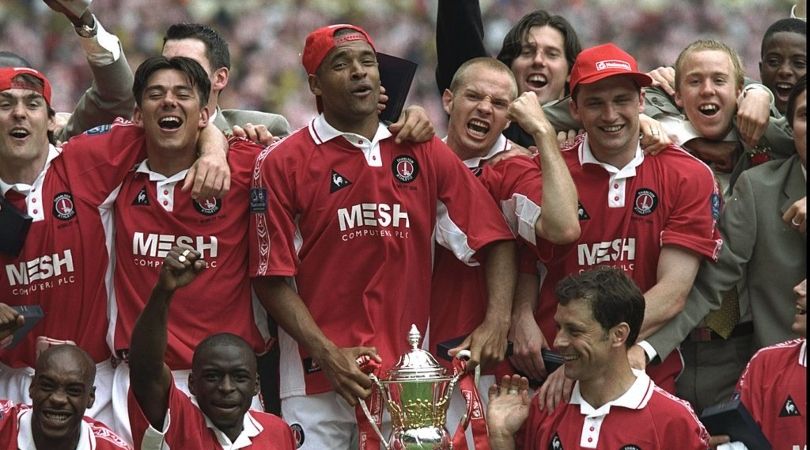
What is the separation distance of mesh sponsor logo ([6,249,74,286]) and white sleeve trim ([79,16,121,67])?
91 cm

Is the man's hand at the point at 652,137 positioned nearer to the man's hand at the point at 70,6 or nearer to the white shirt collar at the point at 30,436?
the man's hand at the point at 70,6

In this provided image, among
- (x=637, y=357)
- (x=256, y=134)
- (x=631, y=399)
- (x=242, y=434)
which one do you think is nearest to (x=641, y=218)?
(x=637, y=357)

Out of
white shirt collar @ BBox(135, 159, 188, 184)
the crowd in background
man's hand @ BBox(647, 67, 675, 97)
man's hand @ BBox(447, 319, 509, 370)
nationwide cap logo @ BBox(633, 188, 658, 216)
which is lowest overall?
man's hand @ BBox(447, 319, 509, 370)

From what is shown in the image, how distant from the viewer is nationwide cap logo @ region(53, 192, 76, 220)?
6.55m

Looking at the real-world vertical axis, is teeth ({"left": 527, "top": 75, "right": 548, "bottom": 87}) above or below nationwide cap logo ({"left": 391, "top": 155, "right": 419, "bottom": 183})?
above

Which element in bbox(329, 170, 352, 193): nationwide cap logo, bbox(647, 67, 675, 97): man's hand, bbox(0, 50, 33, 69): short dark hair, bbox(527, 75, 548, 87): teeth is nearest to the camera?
bbox(329, 170, 352, 193): nationwide cap logo

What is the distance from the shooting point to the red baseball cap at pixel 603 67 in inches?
261

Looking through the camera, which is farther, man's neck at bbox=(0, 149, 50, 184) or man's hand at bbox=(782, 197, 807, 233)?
man's neck at bbox=(0, 149, 50, 184)

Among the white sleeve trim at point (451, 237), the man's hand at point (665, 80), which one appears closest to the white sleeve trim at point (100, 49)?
the white sleeve trim at point (451, 237)

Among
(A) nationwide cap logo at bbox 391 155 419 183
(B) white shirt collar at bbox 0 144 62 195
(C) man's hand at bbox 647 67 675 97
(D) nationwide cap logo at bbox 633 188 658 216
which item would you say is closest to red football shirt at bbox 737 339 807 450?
(D) nationwide cap logo at bbox 633 188 658 216

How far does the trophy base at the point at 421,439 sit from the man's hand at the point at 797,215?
62.5 inches

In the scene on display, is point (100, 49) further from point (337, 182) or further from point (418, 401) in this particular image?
point (418, 401)

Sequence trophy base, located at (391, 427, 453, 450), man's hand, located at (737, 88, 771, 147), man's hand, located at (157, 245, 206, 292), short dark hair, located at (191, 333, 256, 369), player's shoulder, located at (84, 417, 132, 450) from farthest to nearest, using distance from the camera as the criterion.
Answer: man's hand, located at (737, 88, 771, 147) → short dark hair, located at (191, 333, 256, 369) → player's shoulder, located at (84, 417, 132, 450) → trophy base, located at (391, 427, 453, 450) → man's hand, located at (157, 245, 206, 292)

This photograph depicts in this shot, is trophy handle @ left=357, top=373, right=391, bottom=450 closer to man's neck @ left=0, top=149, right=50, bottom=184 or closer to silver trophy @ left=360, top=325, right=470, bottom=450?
silver trophy @ left=360, top=325, right=470, bottom=450
